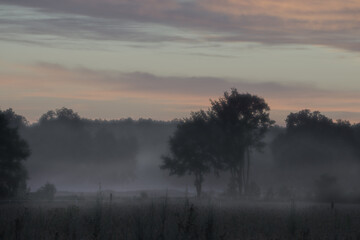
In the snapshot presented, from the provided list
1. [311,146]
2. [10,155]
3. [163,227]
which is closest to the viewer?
[163,227]

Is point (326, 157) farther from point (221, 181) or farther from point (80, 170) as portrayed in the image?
point (80, 170)

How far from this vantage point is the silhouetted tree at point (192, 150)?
82375 millimetres

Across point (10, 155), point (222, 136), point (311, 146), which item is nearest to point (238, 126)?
point (222, 136)

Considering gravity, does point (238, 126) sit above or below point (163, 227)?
above

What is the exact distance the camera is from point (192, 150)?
270 ft

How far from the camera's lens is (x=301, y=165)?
344ft

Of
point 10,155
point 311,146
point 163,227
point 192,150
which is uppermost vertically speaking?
point 311,146

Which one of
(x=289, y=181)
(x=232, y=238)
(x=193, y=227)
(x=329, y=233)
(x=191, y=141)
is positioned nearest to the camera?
(x=193, y=227)

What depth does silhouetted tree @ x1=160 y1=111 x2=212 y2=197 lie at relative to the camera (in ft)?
270

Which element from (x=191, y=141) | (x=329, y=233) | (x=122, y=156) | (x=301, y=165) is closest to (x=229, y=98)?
(x=191, y=141)

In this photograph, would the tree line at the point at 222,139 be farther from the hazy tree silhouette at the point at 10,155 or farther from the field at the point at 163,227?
the field at the point at 163,227

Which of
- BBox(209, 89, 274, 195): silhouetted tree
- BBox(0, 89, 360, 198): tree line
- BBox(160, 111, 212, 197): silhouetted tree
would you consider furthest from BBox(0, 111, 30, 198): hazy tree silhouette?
BBox(209, 89, 274, 195): silhouetted tree

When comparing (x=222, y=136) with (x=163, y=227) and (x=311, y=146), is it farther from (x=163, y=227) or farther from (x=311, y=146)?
(x=163, y=227)

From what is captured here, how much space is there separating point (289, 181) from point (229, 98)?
26710 millimetres
